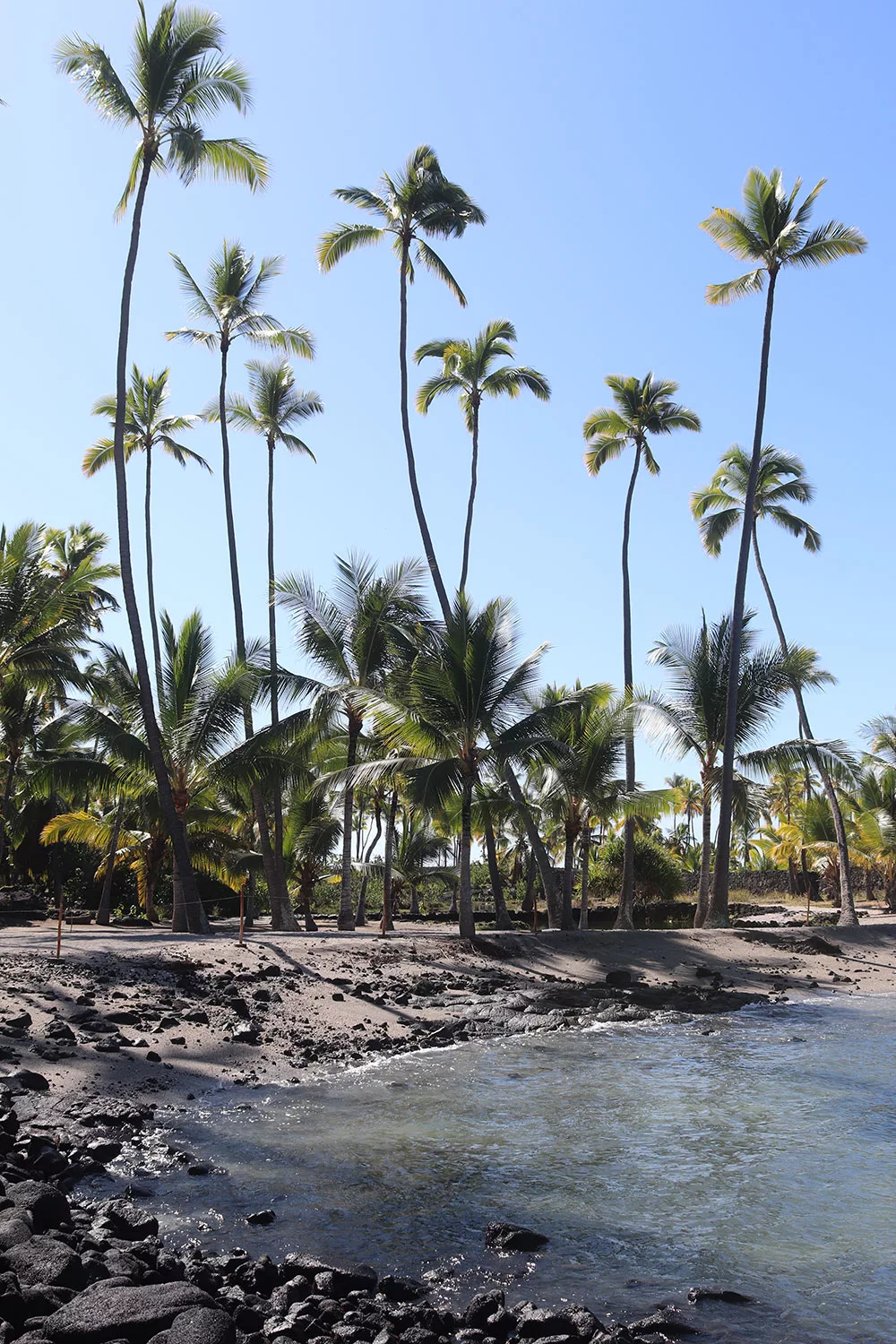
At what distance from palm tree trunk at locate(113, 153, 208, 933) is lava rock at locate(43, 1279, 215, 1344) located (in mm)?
16518

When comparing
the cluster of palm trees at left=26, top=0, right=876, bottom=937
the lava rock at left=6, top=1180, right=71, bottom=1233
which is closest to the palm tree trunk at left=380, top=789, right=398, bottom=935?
the cluster of palm trees at left=26, top=0, right=876, bottom=937

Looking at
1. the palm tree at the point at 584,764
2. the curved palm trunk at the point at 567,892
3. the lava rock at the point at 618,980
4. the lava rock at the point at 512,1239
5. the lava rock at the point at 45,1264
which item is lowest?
the lava rock at the point at 618,980

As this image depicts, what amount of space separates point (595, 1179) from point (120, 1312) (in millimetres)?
4991

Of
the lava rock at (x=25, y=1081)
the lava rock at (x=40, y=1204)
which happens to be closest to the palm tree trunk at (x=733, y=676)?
the lava rock at (x=25, y=1081)

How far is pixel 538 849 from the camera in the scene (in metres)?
27.2

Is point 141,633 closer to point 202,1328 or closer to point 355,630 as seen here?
point 355,630

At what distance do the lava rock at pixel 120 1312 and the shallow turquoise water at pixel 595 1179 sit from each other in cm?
165

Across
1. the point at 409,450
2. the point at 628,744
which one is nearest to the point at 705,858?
the point at 628,744

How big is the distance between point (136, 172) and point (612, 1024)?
65.3ft

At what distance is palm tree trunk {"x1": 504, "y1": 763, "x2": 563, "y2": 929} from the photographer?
24.8 meters

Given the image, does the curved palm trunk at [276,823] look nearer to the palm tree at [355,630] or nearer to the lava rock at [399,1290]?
the palm tree at [355,630]

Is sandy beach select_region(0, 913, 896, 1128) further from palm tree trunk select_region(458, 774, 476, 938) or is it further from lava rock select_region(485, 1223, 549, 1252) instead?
lava rock select_region(485, 1223, 549, 1252)

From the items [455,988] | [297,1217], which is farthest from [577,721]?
[297,1217]

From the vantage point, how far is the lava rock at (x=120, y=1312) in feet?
16.5
